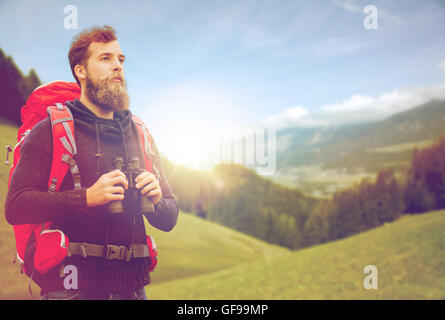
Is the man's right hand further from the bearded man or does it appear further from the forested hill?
the forested hill

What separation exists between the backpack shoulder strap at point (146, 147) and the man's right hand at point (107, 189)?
0.33 metres

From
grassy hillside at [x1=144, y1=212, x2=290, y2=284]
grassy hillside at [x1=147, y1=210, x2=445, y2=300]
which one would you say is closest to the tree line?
grassy hillside at [x1=144, y1=212, x2=290, y2=284]

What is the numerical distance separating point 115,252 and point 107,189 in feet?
1.46

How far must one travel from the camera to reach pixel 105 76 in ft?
6.56

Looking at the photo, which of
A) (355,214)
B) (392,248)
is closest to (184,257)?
(392,248)

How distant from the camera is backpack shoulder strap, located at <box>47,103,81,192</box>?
1816 mm

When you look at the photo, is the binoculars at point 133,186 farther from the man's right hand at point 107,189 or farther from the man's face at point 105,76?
the man's face at point 105,76

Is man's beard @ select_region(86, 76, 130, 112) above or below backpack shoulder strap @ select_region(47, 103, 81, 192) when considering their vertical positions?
above

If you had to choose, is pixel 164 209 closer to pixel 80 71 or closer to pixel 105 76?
pixel 105 76

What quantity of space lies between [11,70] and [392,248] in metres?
A: 34.4

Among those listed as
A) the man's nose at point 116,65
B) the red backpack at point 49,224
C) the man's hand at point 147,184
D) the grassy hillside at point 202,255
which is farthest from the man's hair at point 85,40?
the grassy hillside at point 202,255

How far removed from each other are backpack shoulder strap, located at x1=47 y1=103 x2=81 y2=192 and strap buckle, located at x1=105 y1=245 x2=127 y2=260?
0.43 m

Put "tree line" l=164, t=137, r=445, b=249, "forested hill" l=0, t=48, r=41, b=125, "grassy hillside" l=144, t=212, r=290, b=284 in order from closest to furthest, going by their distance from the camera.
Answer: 1. "forested hill" l=0, t=48, r=41, b=125
2. "grassy hillside" l=144, t=212, r=290, b=284
3. "tree line" l=164, t=137, r=445, b=249
